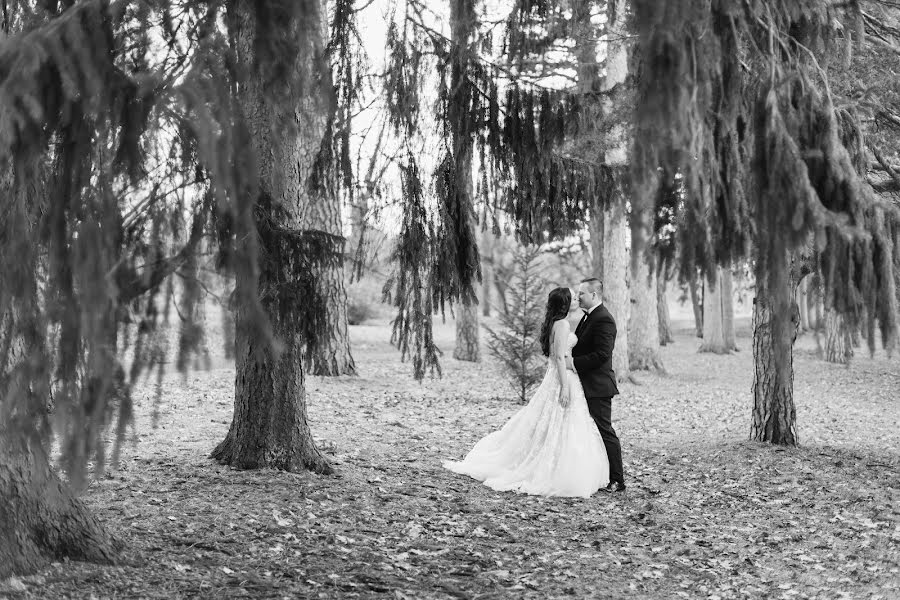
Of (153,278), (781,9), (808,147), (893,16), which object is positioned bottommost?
(153,278)

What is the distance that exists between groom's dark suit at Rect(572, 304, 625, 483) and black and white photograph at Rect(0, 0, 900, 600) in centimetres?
4

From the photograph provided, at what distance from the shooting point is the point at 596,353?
793cm

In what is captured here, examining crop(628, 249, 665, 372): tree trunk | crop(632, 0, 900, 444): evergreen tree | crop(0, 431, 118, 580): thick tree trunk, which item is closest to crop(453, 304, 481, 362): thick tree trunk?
crop(628, 249, 665, 372): tree trunk

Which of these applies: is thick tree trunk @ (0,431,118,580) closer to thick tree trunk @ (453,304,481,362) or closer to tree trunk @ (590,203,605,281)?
tree trunk @ (590,203,605,281)

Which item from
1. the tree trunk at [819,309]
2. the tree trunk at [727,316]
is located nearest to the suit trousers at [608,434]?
the tree trunk at [819,309]

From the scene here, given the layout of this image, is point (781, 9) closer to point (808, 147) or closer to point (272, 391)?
point (808, 147)

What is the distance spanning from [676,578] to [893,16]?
9464 mm

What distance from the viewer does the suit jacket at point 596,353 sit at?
7.91 meters

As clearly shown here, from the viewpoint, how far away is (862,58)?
9.90 m

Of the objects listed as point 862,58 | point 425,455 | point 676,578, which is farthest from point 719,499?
point 862,58

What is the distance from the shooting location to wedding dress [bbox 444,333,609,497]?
7.84 m

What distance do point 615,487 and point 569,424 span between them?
71 cm

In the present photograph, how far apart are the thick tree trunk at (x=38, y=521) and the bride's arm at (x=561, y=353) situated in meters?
4.44

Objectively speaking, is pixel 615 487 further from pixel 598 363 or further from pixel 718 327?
pixel 718 327
